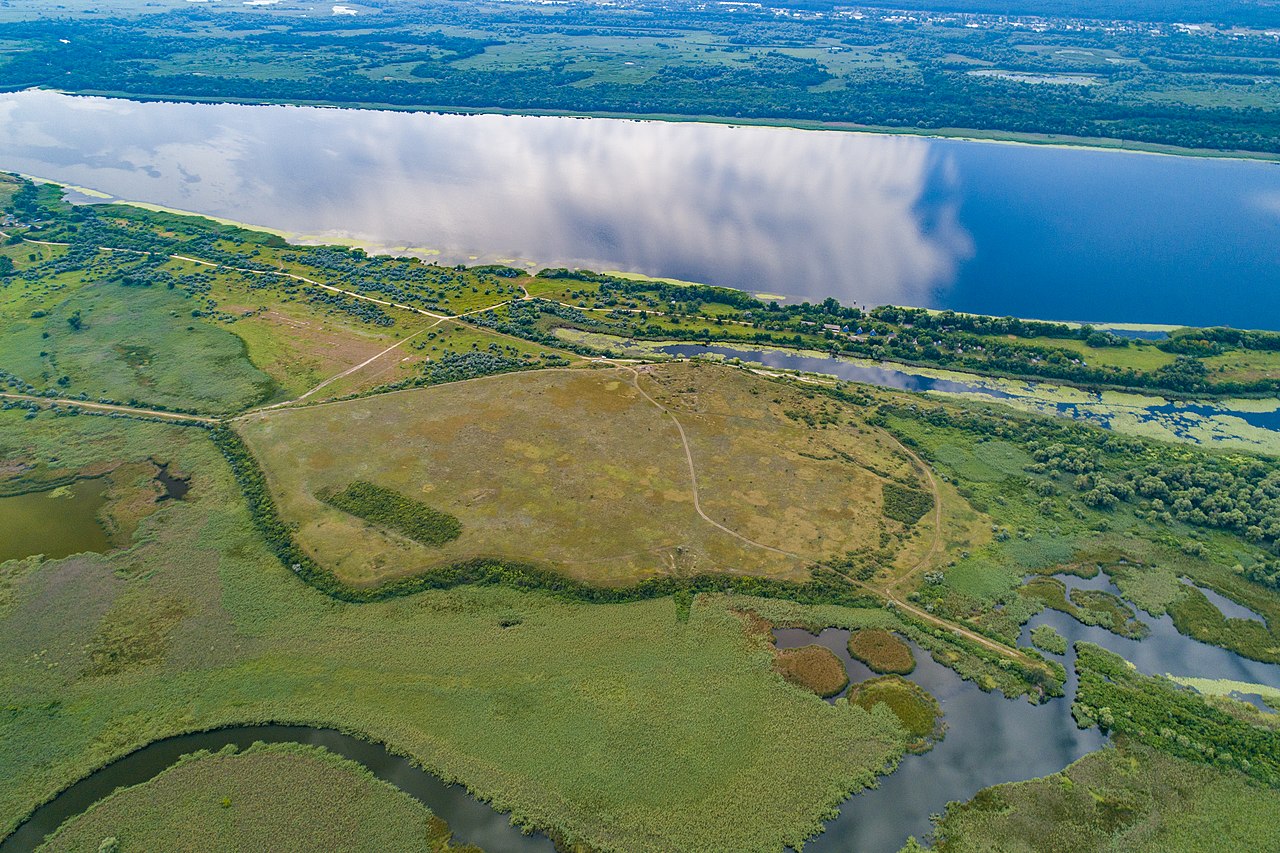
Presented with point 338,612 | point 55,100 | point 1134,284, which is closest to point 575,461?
point 338,612

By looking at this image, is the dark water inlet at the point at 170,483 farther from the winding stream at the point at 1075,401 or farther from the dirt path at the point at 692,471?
the winding stream at the point at 1075,401

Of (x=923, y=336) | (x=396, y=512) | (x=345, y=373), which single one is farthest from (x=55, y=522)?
(x=923, y=336)

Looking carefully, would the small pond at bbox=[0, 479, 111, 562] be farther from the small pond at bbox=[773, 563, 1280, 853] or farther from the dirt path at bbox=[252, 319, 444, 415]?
the small pond at bbox=[773, 563, 1280, 853]

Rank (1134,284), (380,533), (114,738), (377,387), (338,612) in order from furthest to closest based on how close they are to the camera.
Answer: (1134,284) < (377,387) < (380,533) < (338,612) < (114,738)

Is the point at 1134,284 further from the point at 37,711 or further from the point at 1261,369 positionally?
the point at 37,711

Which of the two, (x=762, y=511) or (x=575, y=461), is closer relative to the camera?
(x=762, y=511)

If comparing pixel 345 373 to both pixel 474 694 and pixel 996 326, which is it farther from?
pixel 996 326
